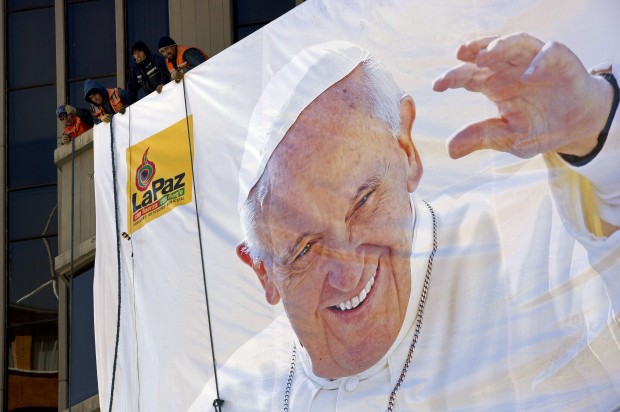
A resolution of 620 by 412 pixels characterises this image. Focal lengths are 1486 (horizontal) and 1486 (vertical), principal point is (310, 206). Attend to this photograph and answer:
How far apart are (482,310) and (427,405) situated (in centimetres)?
60

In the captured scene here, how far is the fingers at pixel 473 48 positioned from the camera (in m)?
8.51

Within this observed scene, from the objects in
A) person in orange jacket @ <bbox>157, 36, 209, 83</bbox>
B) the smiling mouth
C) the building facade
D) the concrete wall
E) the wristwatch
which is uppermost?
the wristwatch

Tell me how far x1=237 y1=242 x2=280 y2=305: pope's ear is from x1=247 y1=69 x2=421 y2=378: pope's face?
0.01m

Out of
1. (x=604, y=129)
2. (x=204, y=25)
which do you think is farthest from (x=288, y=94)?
(x=204, y=25)

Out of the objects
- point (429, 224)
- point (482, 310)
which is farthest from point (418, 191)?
point (482, 310)

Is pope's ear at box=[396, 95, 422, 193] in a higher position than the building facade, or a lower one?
higher

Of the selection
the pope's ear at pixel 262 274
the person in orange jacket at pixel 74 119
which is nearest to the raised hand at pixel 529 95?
the pope's ear at pixel 262 274

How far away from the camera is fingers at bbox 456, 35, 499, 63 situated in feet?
27.9

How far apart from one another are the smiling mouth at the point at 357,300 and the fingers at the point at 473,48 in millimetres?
1367

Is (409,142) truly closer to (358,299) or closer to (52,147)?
(358,299)

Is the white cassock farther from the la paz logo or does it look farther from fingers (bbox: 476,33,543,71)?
the la paz logo

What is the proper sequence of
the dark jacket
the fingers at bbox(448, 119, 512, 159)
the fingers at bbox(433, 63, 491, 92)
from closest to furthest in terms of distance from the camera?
the fingers at bbox(448, 119, 512, 159), the fingers at bbox(433, 63, 491, 92), the dark jacket

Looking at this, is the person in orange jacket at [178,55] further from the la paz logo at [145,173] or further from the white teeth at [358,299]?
the white teeth at [358,299]

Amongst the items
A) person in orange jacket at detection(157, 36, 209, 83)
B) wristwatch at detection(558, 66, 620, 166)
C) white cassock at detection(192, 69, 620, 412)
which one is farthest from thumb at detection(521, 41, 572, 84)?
person in orange jacket at detection(157, 36, 209, 83)
